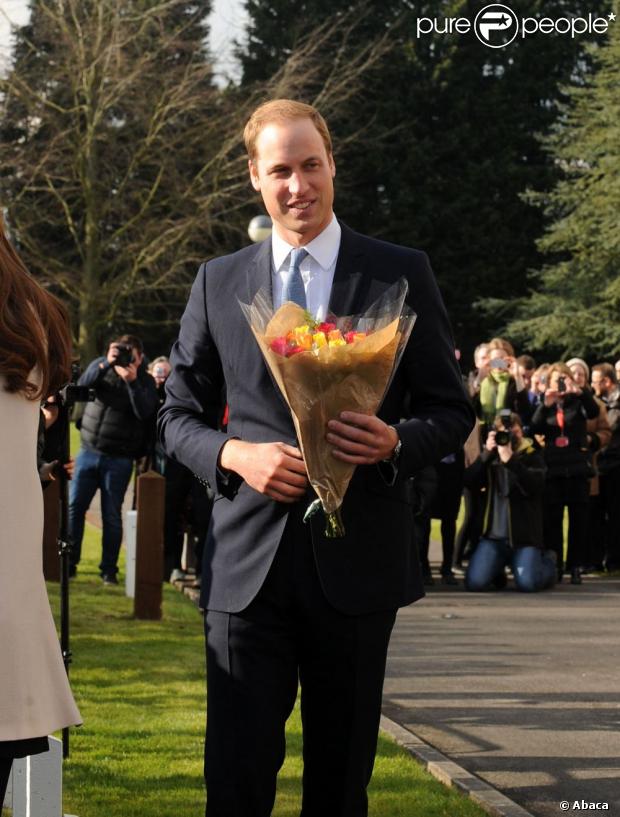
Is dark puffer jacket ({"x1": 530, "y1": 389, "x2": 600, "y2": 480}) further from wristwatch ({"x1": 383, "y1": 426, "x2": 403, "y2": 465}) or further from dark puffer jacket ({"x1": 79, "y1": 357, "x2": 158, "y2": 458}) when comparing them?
wristwatch ({"x1": 383, "y1": 426, "x2": 403, "y2": 465})

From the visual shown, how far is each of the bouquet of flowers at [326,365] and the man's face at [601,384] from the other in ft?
47.7

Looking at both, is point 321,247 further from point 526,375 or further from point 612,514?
point 526,375

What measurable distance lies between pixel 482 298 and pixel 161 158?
15338 mm

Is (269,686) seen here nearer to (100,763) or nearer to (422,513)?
(100,763)

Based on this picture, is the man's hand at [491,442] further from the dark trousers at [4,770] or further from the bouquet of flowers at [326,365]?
the dark trousers at [4,770]

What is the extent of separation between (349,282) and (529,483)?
11025 mm

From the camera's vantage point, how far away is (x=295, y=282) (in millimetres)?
3996

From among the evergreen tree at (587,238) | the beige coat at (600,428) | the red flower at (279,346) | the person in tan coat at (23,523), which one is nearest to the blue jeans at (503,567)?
the beige coat at (600,428)

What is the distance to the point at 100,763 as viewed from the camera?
687 cm

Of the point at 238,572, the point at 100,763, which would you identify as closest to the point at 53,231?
the point at 100,763

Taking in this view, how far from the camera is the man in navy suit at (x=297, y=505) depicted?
381cm

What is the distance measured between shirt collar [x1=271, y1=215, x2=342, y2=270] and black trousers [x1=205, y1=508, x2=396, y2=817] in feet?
2.29

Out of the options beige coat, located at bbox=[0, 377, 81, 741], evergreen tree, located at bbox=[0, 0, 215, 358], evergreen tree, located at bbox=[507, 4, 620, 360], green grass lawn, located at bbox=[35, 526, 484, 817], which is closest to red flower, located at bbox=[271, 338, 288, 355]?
beige coat, located at bbox=[0, 377, 81, 741]

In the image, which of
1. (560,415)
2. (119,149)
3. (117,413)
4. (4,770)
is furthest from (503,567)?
(119,149)
